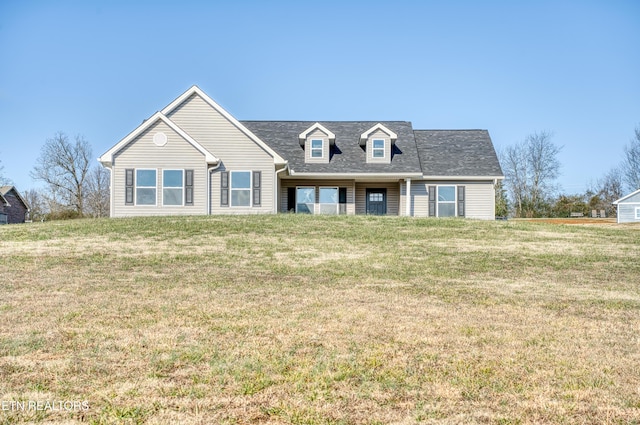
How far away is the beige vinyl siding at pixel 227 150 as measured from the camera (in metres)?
21.9

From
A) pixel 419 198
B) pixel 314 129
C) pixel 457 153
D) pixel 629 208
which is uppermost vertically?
pixel 314 129

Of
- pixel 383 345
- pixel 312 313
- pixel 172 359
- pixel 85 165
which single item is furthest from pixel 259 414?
pixel 85 165

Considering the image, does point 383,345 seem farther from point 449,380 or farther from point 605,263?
point 605,263

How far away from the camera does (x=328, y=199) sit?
25.9 metres

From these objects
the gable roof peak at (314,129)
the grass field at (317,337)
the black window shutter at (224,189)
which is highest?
the gable roof peak at (314,129)

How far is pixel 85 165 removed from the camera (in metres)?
49.7

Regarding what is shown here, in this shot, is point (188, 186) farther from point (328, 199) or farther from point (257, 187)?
point (328, 199)

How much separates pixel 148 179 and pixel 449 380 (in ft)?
61.9

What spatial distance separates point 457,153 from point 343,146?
604 cm

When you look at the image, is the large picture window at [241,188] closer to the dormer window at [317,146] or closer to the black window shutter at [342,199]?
the dormer window at [317,146]

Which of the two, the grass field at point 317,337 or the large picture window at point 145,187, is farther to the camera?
the large picture window at point 145,187

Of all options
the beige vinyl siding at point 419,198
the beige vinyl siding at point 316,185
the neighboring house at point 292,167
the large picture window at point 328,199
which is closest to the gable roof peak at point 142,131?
the neighboring house at point 292,167

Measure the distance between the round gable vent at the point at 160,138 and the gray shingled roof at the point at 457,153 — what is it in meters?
12.4

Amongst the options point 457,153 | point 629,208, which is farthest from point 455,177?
point 629,208
